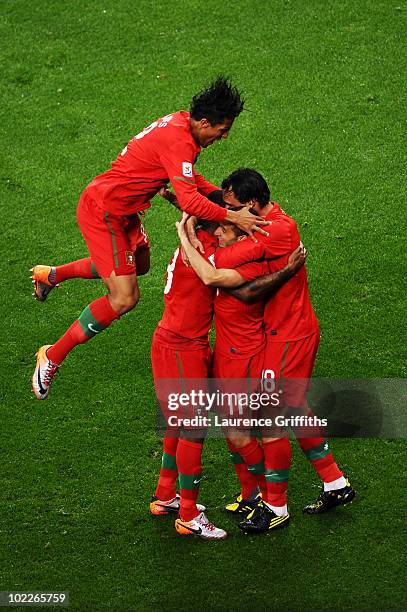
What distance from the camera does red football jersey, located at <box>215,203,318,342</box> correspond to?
707cm

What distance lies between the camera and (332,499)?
24.9ft

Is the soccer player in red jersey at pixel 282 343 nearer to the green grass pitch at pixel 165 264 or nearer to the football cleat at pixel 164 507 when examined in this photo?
the green grass pitch at pixel 165 264

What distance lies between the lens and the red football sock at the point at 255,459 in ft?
24.1

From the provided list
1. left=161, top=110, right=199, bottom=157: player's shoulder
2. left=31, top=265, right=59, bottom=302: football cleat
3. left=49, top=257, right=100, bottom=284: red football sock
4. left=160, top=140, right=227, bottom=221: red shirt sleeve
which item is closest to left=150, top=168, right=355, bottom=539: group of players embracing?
left=160, top=140, right=227, bottom=221: red shirt sleeve

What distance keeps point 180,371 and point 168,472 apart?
0.80 m

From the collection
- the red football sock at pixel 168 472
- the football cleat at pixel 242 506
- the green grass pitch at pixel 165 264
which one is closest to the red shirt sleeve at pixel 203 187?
the red football sock at pixel 168 472

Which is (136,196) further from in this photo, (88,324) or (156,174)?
(88,324)

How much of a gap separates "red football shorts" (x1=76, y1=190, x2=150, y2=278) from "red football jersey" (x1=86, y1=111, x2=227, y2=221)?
0.06 m

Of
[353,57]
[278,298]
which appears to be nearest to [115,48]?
[353,57]

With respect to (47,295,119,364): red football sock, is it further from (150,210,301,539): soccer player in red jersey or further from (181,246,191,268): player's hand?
(181,246,191,268): player's hand

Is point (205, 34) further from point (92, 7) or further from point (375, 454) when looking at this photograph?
point (375, 454)

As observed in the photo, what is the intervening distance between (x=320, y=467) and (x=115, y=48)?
6889mm

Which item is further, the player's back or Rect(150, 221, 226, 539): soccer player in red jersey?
the player's back

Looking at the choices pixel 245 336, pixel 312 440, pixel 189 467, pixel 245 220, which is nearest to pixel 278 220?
pixel 245 220
